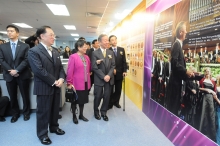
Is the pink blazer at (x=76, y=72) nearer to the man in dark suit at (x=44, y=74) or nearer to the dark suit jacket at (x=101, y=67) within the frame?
the dark suit jacket at (x=101, y=67)

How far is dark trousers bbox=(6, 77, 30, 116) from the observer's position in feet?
9.60

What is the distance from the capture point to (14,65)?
9.32ft

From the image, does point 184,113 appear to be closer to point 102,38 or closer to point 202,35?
point 202,35

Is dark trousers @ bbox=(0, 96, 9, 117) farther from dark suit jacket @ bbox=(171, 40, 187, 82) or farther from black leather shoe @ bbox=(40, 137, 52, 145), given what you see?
dark suit jacket @ bbox=(171, 40, 187, 82)

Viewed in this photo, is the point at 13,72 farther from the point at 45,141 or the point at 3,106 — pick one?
the point at 45,141

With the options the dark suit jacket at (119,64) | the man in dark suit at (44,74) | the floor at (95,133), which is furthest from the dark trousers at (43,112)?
the dark suit jacket at (119,64)

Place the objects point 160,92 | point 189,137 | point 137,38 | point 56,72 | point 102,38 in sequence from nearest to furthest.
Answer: point 189,137 → point 56,72 → point 160,92 → point 102,38 → point 137,38

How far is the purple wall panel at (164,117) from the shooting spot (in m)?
1.90

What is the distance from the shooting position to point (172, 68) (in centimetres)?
228

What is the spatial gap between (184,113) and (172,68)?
24.4 inches

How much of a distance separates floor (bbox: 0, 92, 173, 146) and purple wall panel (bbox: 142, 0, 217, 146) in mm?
132

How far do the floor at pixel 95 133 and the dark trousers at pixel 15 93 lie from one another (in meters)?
0.18

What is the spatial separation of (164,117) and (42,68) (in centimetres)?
195

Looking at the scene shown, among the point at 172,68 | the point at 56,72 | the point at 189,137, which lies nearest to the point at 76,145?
the point at 56,72
